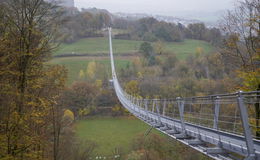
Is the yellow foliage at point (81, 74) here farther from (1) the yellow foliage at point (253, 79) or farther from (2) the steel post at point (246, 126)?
(2) the steel post at point (246, 126)

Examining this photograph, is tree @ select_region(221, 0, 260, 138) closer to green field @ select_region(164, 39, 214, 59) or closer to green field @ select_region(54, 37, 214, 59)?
green field @ select_region(54, 37, 214, 59)

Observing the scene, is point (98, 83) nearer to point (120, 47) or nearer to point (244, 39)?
point (120, 47)

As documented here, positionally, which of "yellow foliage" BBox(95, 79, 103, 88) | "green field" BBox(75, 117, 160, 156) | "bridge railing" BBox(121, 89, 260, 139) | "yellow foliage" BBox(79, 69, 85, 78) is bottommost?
"green field" BBox(75, 117, 160, 156)

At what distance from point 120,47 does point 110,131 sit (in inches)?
1589

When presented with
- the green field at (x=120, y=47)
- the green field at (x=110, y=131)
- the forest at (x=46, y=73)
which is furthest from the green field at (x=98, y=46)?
the forest at (x=46, y=73)

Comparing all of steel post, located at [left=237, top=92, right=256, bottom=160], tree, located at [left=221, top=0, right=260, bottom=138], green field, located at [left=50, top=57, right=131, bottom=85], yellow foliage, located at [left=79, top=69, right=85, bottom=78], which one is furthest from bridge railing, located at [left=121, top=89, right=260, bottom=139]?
green field, located at [left=50, top=57, right=131, bottom=85]

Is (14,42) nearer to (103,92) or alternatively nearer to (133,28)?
(103,92)

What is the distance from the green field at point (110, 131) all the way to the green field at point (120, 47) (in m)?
23.8

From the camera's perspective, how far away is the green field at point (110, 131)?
86.1ft

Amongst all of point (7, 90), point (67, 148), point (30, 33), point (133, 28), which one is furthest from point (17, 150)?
point (133, 28)

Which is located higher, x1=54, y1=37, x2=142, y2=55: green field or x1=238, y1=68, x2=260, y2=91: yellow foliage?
x1=54, y1=37, x2=142, y2=55: green field

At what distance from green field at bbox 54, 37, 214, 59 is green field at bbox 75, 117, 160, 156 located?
23.8m

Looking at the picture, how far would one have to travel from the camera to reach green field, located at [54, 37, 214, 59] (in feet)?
194

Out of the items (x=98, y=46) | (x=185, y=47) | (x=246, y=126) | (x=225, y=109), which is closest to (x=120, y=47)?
(x=98, y=46)
